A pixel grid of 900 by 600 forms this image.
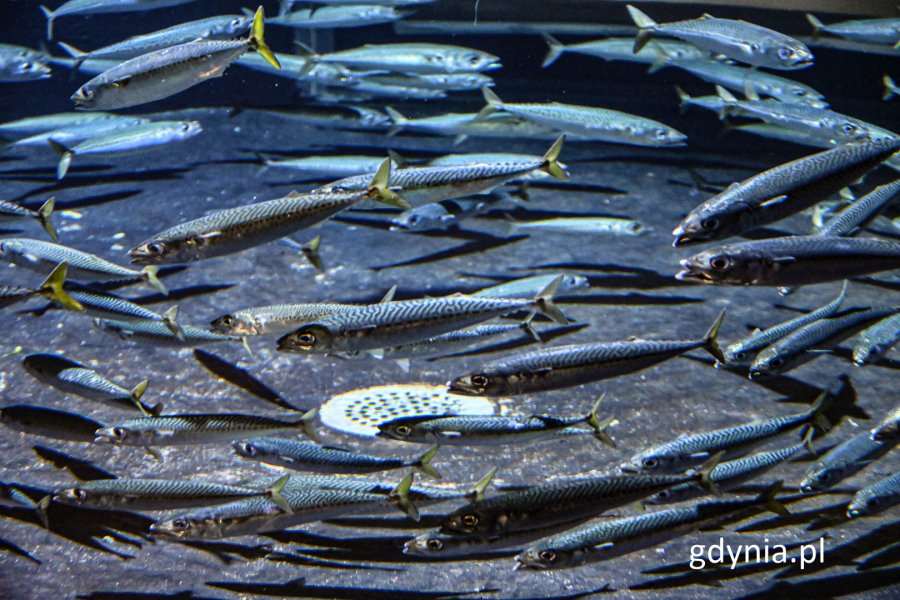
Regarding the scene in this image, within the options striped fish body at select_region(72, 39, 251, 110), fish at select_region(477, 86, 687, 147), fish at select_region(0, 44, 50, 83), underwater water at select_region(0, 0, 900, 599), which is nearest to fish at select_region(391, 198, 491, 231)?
underwater water at select_region(0, 0, 900, 599)

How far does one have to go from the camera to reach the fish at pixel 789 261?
214 centimetres

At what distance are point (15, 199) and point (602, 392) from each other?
6188 mm

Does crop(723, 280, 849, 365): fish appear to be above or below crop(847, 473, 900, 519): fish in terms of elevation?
above

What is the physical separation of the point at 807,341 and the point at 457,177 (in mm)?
1937

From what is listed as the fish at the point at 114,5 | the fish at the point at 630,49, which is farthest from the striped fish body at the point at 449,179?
the fish at the point at 114,5

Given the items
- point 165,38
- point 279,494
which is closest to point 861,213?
point 279,494

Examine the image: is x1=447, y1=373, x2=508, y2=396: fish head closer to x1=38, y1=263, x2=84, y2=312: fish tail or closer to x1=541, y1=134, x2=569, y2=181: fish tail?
x1=541, y1=134, x2=569, y2=181: fish tail

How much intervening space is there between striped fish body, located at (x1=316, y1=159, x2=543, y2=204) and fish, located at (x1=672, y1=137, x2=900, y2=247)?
1290 mm

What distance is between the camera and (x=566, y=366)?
2.41m

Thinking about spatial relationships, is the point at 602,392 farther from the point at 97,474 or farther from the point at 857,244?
the point at 97,474

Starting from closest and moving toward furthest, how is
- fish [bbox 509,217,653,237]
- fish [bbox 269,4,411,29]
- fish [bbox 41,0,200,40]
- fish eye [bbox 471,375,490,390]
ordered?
fish eye [bbox 471,375,490,390]
fish [bbox 509,217,653,237]
fish [bbox 41,0,200,40]
fish [bbox 269,4,411,29]

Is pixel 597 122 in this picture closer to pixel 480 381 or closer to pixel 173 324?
pixel 480 381

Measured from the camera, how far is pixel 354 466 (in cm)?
257

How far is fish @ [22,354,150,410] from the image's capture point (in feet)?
9.27
